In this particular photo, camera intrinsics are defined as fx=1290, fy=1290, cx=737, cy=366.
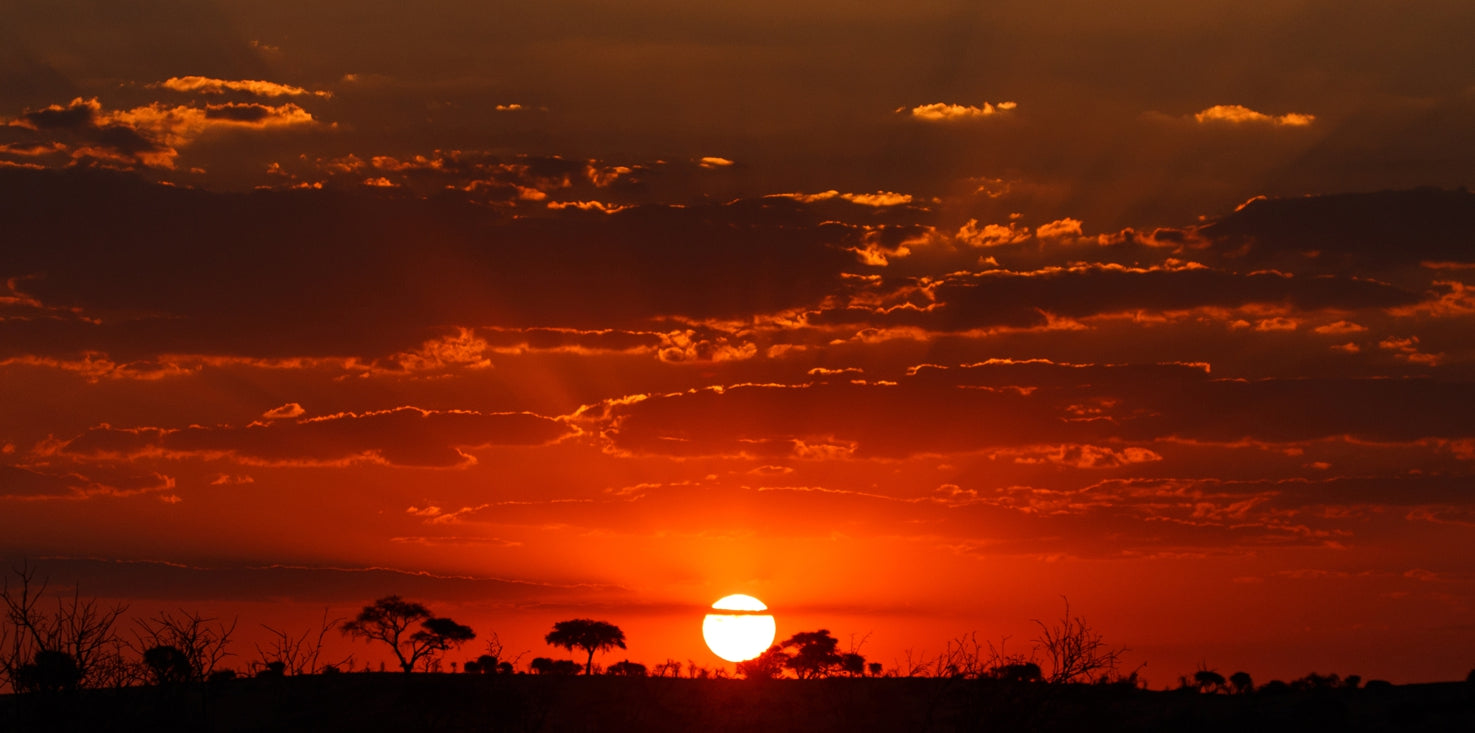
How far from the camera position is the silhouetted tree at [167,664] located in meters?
27.6

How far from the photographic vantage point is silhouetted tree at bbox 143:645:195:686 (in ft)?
90.7

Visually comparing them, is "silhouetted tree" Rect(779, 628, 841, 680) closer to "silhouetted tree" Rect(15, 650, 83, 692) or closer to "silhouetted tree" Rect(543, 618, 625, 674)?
"silhouetted tree" Rect(543, 618, 625, 674)

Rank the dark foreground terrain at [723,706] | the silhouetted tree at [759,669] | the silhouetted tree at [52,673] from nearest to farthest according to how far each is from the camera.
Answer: the silhouetted tree at [52,673] < the dark foreground terrain at [723,706] < the silhouetted tree at [759,669]

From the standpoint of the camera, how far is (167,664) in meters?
28.0

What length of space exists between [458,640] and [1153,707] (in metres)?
58.1

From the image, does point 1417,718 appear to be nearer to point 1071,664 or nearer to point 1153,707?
point 1153,707

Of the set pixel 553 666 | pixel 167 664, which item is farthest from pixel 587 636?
pixel 167 664

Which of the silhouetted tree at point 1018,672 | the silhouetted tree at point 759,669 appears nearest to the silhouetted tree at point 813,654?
the silhouetted tree at point 759,669

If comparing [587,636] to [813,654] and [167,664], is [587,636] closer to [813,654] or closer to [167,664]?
[813,654]

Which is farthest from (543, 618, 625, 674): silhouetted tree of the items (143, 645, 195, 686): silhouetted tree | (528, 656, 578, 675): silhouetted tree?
(143, 645, 195, 686): silhouetted tree

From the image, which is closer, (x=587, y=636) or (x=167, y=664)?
(x=167, y=664)

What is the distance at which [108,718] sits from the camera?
1134 inches

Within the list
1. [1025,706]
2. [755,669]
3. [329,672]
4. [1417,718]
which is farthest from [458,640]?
[1025,706]

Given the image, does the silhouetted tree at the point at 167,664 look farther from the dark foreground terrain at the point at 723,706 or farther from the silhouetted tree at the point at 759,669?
the silhouetted tree at the point at 759,669
